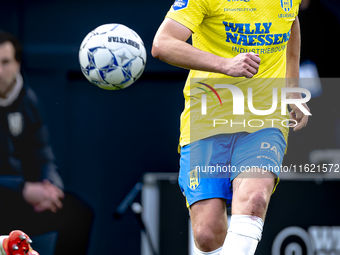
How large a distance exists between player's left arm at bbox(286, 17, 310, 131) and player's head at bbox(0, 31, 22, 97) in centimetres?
274

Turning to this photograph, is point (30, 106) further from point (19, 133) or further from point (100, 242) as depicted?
point (100, 242)

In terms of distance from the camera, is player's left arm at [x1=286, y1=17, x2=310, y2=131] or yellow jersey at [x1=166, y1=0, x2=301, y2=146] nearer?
yellow jersey at [x1=166, y1=0, x2=301, y2=146]

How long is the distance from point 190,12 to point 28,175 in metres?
2.71

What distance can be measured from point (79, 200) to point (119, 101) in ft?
3.45

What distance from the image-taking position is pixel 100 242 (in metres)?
4.98

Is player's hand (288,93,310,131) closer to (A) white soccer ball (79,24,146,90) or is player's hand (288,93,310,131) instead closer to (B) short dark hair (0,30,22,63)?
(A) white soccer ball (79,24,146,90)

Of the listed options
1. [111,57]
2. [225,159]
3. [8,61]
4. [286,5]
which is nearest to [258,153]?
[225,159]

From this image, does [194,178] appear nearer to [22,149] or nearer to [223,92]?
[223,92]

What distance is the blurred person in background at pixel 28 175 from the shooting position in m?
4.75

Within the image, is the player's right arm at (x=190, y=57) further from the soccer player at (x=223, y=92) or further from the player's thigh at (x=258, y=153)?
the player's thigh at (x=258, y=153)

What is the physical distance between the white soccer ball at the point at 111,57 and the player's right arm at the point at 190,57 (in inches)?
40.9

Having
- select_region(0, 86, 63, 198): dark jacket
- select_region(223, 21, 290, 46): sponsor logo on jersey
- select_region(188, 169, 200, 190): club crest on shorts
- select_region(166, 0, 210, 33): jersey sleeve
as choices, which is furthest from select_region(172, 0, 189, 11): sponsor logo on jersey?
select_region(0, 86, 63, 198): dark jacket

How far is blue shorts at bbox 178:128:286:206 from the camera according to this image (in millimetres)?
2650

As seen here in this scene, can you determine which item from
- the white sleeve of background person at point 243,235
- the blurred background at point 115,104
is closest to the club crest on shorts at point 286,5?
the white sleeve of background person at point 243,235
